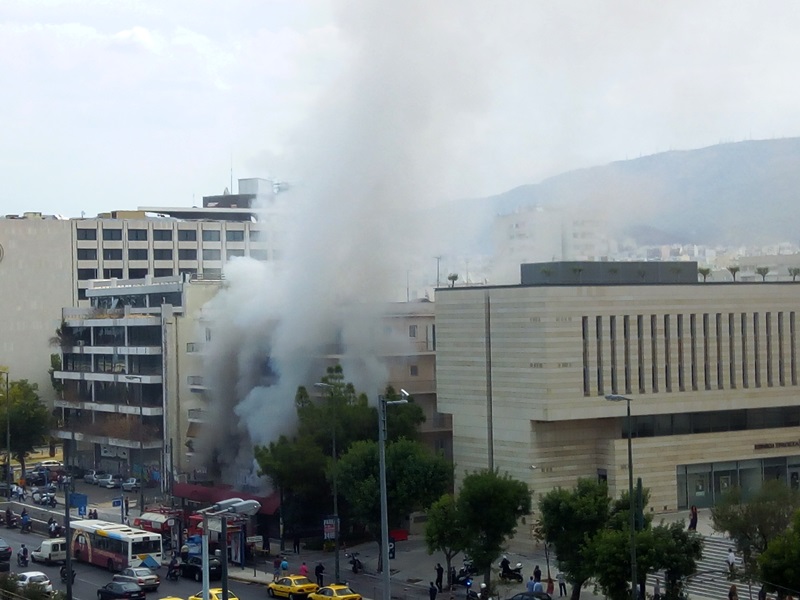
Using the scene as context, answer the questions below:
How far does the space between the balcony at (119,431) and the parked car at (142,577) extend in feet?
89.2

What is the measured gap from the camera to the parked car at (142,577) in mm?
47469

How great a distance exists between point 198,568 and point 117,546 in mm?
4192

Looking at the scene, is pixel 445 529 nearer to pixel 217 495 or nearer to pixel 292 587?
pixel 292 587

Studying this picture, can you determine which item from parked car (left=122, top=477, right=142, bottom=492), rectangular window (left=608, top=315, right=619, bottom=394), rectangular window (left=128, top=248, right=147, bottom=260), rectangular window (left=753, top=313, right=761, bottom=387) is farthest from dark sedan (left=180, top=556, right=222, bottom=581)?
rectangular window (left=128, top=248, right=147, bottom=260)

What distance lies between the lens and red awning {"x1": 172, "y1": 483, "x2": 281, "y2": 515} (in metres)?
58.5

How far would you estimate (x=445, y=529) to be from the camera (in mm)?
46562

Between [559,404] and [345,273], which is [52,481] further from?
[559,404]

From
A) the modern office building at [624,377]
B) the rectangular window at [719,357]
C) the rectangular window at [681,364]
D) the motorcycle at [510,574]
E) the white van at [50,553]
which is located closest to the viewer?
the motorcycle at [510,574]

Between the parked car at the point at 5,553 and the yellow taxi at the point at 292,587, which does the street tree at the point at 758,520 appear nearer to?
the yellow taxi at the point at 292,587

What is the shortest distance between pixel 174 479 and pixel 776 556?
44834mm

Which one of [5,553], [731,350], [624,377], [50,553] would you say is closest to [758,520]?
[624,377]

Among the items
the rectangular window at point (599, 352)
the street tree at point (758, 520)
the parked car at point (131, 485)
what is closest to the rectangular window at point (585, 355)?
the rectangular window at point (599, 352)

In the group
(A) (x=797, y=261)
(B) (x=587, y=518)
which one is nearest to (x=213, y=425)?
(B) (x=587, y=518)

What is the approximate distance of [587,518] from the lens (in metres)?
42.9
